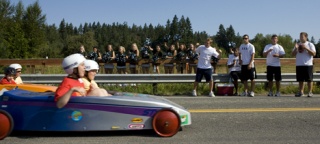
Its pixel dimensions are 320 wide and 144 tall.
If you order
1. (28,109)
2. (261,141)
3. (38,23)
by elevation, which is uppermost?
(38,23)

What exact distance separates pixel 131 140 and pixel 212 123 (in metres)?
2.00

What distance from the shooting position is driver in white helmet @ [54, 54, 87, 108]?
247 inches

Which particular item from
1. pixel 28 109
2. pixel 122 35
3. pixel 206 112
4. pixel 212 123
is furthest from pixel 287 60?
pixel 122 35

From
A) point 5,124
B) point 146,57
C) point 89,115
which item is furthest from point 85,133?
point 146,57

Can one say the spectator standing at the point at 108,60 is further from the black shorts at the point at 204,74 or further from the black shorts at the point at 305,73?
the black shorts at the point at 305,73

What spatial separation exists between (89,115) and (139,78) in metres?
7.46

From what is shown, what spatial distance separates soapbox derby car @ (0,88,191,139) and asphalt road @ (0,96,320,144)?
172 millimetres

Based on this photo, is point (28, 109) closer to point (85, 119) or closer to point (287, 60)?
point (85, 119)

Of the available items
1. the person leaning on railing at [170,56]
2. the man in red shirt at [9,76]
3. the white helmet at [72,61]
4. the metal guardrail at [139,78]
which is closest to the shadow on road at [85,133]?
the white helmet at [72,61]

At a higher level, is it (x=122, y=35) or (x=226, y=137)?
(x=122, y=35)

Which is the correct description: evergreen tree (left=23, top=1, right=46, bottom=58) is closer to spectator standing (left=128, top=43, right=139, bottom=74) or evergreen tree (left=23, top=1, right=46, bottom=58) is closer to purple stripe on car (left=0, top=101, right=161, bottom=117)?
spectator standing (left=128, top=43, right=139, bottom=74)

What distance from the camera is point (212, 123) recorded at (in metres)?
7.80

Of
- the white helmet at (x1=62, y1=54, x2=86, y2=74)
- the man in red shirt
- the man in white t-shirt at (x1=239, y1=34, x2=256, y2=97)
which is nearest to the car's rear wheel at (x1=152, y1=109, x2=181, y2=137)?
the white helmet at (x1=62, y1=54, x2=86, y2=74)

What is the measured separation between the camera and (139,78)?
45.3 feet
